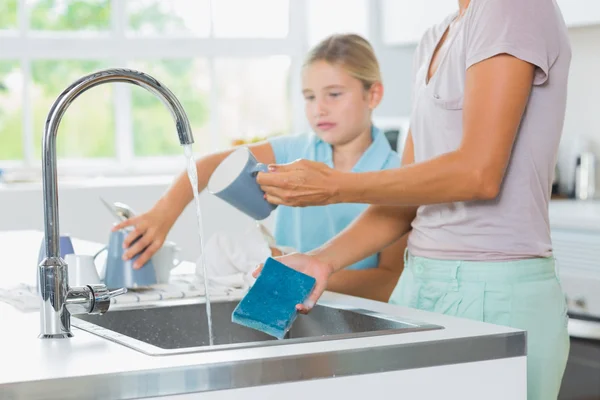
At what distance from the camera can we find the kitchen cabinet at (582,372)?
3219mm

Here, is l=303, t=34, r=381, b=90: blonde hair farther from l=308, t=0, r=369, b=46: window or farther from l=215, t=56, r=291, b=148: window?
l=215, t=56, r=291, b=148: window

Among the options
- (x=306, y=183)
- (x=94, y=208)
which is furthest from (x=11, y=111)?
(x=306, y=183)

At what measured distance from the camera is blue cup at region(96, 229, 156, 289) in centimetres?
198

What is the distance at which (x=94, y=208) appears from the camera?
4516 mm

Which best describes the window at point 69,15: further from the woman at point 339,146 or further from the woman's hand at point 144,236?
the woman's hand at point 144,236

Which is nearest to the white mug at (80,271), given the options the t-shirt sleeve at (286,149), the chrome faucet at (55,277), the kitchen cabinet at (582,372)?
the chrome faucet at (55,277)

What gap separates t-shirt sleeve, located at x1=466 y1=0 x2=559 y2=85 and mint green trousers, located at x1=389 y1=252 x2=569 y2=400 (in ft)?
1.07

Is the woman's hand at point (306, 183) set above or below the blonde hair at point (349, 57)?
below

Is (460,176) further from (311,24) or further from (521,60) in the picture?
(311,24)

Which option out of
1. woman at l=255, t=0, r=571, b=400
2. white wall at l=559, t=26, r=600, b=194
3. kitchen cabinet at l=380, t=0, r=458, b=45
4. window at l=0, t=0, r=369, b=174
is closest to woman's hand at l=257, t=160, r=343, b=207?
woman at l=255, t=0, r=571, b=400

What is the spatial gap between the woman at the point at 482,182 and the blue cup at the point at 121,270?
1.34ft

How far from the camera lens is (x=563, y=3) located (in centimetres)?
378

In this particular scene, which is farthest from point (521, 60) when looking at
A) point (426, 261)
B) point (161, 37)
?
point (161, 37)

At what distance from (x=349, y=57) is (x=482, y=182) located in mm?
841
